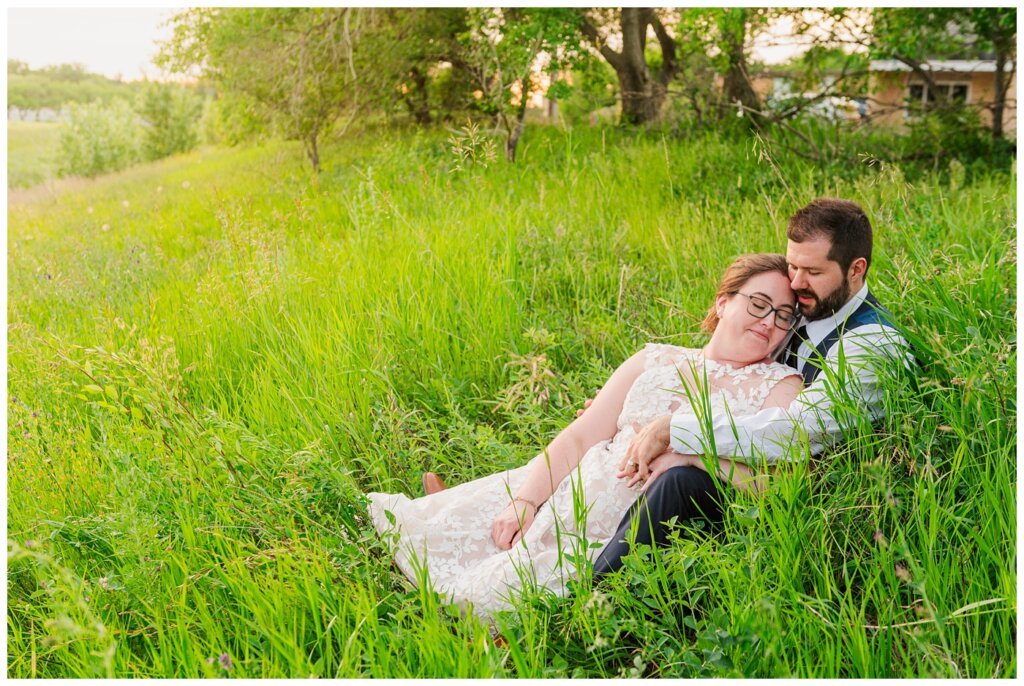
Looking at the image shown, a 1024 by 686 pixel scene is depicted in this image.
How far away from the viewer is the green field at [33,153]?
2042 centimetres

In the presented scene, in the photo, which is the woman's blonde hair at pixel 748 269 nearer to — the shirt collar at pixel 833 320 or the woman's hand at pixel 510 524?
the shirt collar at pixel 833 320

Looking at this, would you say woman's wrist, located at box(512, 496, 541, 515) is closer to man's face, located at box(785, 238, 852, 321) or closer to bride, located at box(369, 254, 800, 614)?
bride, located at box(369, 254, 800, 614)

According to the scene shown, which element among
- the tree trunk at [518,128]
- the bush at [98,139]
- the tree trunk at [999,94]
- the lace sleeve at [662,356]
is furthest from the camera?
the bush at [98,139]

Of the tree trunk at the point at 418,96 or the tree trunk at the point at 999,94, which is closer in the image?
the tree trunk at the point at 999,94

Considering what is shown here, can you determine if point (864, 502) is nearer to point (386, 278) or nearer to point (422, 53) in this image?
point (386, 278)

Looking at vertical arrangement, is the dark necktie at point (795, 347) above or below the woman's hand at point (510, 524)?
above

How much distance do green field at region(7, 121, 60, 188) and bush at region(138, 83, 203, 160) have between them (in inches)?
149

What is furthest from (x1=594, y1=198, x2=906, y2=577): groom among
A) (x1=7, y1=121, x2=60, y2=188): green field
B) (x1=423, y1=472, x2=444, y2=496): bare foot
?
(x1=7, y1=121, x2=60, y2=188): green field

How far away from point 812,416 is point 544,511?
3.57ft

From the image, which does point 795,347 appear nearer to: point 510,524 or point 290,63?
point 510,524

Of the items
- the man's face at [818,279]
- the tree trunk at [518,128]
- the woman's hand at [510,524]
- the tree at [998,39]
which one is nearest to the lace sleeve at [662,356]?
the man's face at [818,279]

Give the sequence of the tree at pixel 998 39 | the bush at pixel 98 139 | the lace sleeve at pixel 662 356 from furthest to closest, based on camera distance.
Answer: the bush at pixel 98 139, the tree at pixel 998 39, the lace sleeve at pixel 662 356

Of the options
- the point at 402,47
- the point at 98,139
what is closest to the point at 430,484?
the point at 402,47

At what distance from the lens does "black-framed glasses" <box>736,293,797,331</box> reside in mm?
3291
